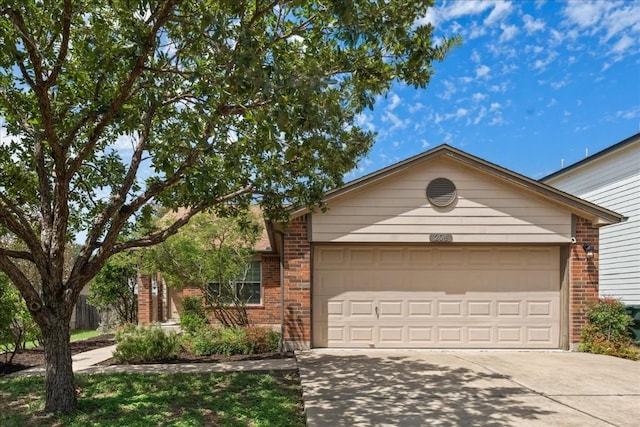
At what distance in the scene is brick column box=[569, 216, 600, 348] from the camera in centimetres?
989

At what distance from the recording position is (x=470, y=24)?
7.97 metres

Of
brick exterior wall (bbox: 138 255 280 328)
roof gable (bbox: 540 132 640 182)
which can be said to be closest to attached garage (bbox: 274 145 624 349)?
roof gable (bbox: 540 132 640 182)

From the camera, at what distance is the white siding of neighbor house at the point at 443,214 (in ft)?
32.5

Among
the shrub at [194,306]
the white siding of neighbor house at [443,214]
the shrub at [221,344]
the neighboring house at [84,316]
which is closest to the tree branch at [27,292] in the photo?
the shrub at [221,344]

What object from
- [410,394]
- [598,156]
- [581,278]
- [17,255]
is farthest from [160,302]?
[598,156]

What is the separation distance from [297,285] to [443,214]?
11.1 ft

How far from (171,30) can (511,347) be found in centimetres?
886

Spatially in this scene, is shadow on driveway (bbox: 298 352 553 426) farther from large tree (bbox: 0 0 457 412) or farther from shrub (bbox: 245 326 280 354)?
large tree (bbox: 0 0 457 412)

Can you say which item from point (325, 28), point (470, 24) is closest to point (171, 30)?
point (325, 28)

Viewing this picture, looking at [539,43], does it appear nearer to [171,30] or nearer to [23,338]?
[171,30]

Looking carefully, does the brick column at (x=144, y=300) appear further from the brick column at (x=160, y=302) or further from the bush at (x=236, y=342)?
the bush at (x=236, y=342)

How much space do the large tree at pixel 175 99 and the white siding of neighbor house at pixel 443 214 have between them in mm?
2349

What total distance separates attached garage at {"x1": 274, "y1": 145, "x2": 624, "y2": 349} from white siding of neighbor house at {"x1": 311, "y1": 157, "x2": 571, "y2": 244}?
0.02 metres

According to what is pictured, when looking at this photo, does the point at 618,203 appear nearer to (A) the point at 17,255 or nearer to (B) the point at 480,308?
(B) the point at 480,308
